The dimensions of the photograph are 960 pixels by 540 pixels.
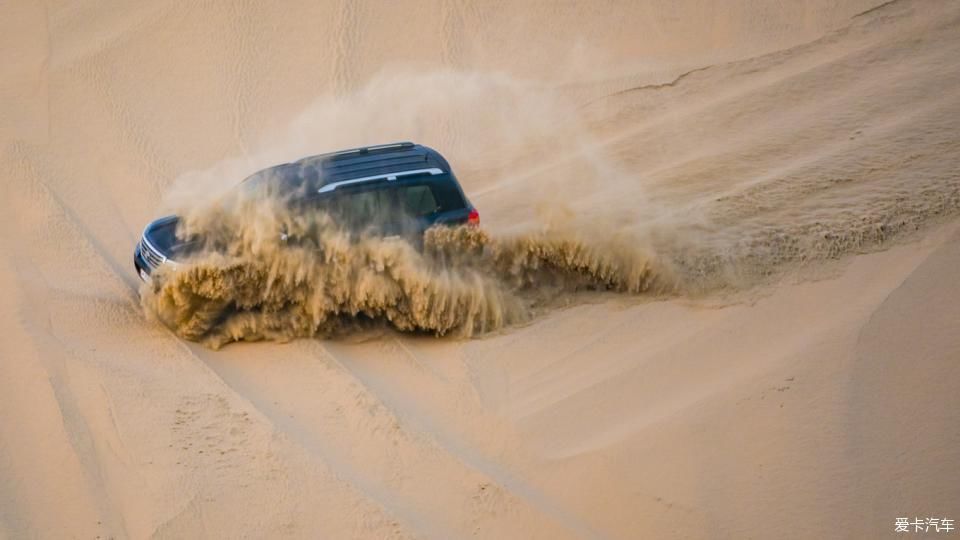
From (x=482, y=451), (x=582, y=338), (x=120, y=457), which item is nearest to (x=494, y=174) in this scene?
(x=582, y=338)

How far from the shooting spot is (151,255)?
39.1 ft

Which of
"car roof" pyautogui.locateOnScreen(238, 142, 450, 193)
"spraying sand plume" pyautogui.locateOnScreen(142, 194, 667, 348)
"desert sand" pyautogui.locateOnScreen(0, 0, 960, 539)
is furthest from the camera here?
"car roof" pyautogui.locateOnScreen(238, 142, 450, 193)

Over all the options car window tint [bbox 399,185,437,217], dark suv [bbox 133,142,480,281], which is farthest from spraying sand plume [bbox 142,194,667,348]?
car window tint [bbox 399,185,437,217]

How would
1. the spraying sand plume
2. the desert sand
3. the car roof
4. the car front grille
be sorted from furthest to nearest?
1. the car roof
2. the car front grille
3. the spraying sand plume
4. the desert sand

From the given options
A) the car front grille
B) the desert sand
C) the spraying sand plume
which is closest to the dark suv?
the car front grille

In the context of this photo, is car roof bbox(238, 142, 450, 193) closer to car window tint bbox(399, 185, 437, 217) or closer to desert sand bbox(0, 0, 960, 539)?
car window tint bbox(399, 185, 437, 217)

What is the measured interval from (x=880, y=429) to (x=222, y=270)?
6437 mm

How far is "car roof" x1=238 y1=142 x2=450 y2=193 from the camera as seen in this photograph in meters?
12.0

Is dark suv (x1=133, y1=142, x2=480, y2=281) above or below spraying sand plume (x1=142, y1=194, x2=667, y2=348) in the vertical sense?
above

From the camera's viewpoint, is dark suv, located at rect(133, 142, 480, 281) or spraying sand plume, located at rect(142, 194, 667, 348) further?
dark suv, located at rect(133, 142, 480, 281)

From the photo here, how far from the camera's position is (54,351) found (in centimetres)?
1157

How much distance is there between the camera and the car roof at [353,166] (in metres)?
12.0

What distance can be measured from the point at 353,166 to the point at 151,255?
2.28 m

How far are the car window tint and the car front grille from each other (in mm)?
2506
